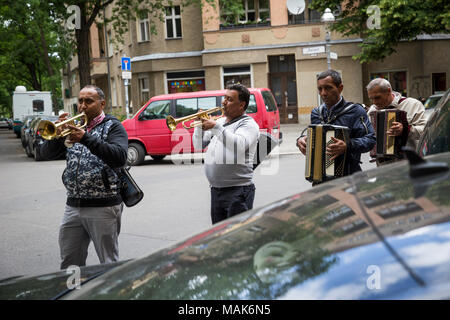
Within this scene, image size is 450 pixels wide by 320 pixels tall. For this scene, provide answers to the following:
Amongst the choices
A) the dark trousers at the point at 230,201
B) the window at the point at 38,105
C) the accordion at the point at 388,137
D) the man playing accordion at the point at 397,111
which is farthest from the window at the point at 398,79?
the dark trousers at the point at 230,201

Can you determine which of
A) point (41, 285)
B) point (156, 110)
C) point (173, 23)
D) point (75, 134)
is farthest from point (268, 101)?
point (173, 23)

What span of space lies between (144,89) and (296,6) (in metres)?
10.2

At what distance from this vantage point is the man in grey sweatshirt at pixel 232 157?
171 inches

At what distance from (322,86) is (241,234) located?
284 cm

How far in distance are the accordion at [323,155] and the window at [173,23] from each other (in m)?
27.7

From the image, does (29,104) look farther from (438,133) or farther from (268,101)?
(438,133)

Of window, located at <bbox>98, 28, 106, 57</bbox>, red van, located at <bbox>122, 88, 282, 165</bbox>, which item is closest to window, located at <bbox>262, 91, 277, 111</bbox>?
red van, located at <bbox>122, 88, 282, 165</bbox>

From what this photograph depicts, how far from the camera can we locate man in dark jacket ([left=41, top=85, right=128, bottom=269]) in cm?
409

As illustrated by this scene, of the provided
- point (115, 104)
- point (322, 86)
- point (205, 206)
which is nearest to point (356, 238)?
point (322, 86)

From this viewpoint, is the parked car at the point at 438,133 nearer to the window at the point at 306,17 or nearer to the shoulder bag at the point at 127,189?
the shoulder bag at the point at 127,189

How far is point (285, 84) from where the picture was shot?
97.1 ft

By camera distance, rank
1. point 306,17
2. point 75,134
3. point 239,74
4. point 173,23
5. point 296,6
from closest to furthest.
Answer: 1. point 75,134
2. point 296,6
3. point 306,17
4. point 239,74
5. point 173,23
